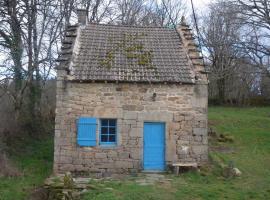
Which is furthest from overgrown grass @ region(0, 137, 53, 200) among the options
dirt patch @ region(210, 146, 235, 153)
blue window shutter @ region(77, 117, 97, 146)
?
dirt patch @ region(210, 146, 235, 153)

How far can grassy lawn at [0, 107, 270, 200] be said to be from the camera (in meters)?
11.6

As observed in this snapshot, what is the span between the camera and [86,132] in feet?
47.8

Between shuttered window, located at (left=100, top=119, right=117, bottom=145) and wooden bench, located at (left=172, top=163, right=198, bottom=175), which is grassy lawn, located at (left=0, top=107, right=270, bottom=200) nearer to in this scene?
wooden bench, located at (left=172, top=163, right=198, bottom=175)

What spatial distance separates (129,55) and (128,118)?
2733 millimetres

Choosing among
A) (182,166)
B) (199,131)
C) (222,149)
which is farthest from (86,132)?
(222,149)

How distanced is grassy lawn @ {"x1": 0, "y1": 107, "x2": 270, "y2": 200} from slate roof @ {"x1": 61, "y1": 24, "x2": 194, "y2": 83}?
12.2ft

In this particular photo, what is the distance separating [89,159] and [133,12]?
20.1 meters

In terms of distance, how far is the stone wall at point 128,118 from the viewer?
14625 millimetres

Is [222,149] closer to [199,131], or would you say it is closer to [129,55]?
[199,131]

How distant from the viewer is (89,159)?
575 inches

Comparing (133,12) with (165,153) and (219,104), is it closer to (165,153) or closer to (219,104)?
(219,104)

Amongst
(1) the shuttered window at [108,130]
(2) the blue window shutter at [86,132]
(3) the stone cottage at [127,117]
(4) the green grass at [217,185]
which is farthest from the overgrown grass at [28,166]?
(4) the green grass at [217,185]

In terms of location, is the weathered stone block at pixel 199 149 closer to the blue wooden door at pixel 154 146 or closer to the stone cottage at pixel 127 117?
the stone cottage at pixel 127 117

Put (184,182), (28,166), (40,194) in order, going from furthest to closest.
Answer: (28,166)
(184,182)
(40,194)
